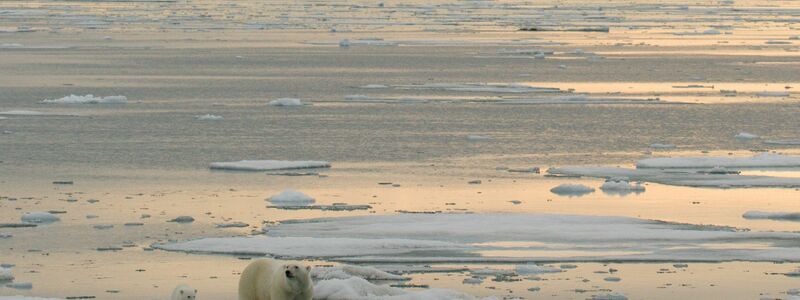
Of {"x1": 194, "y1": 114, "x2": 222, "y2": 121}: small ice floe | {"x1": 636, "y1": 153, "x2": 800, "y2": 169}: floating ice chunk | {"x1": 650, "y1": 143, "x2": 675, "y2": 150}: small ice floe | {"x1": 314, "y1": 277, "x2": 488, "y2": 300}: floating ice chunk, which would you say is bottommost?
{"x1": 314, "y1": 277, "x2": 488, "y2": 300}: floating ice chunk

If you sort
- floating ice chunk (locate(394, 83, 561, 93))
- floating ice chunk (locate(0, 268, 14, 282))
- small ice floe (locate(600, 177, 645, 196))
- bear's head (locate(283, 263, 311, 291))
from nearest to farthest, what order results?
bear's head (locate(283, 263, 311, 291)) < floating ice chunk (locate(0, 268, 14, 282)) < small ice floe (locate(600, 177, 645, 196)) < floating ice chunk (locate(394, 83, 561, 93))

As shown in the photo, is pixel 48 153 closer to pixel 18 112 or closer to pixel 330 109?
pixel 18 112

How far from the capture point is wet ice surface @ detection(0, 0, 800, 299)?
9.16m

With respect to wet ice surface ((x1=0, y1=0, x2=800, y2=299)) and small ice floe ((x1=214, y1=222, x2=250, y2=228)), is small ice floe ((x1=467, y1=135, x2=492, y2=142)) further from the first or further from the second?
small ice floe ((x1=214, y1=222, x2=250, y2=228))

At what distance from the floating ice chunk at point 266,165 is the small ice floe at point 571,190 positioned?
91.7 inches

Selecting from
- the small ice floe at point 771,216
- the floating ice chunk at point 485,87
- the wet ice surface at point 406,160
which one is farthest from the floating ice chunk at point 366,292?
the floating ice chunk at point 485,87

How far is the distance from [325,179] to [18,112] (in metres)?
6.68

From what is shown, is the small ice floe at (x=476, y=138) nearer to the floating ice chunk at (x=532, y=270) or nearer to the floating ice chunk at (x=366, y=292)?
the floating ice chunk at (x=532, y=270)

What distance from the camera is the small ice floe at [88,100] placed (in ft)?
67.2

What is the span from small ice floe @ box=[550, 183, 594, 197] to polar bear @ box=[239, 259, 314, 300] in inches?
204

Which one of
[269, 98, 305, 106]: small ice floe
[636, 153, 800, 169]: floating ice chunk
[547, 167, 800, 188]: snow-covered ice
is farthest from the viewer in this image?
[269, 98, 305, 106]: small ice floe

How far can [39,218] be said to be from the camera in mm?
10797

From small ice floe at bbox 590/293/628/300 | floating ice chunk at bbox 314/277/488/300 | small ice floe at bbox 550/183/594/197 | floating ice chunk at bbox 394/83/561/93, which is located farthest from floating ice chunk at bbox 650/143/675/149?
floating ice chunk at bbox 314/277/488/300

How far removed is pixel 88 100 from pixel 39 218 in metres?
9.87
